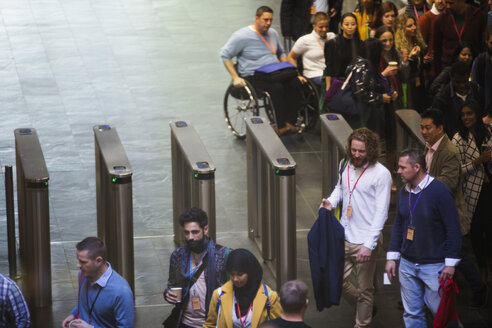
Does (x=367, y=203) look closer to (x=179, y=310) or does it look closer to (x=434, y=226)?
(x=434, y=226)

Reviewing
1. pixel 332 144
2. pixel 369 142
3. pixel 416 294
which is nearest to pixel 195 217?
pixel 369 142

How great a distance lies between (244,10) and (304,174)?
714 cm

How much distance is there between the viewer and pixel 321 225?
7473 mm

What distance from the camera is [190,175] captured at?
8.89 m

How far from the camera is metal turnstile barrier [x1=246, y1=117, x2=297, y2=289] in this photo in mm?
8289

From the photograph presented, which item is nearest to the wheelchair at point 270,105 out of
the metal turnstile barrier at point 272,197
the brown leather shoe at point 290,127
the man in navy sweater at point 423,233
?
the brown leather shoe at point 290,127

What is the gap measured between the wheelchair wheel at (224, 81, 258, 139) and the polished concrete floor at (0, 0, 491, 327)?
163 millimetres

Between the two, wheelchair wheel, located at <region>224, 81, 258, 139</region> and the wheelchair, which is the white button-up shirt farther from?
the wheelchair

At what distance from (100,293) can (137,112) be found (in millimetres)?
7376

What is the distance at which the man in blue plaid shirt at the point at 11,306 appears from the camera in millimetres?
6137

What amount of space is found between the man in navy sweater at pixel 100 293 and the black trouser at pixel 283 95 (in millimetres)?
6003

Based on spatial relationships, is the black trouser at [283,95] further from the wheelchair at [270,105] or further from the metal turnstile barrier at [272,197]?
the metal turnstile barrier at [272,197]

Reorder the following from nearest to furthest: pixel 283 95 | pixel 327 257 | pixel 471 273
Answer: pixel 327 257 < pixel 471 273 < pixel 283 95

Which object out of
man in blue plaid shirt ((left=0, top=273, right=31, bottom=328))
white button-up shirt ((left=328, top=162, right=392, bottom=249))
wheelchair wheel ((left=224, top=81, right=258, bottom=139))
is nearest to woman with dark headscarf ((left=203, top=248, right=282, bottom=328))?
man in blue plaid shirt ((left=0, top=273, right=31, bottom=328))
